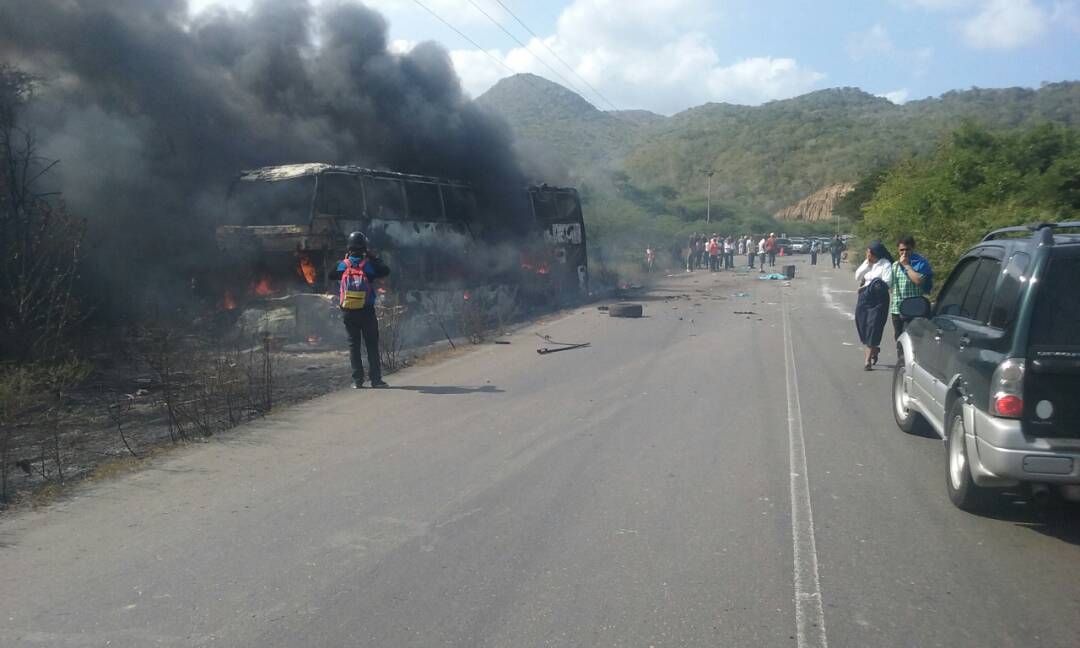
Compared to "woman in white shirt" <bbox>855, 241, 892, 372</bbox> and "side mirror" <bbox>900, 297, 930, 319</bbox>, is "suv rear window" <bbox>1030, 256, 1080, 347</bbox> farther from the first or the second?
"woman in white shirt" <bbox>855, 241, 892, 372</bbox>

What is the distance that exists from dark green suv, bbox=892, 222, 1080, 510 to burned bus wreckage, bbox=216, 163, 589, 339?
7421 mm

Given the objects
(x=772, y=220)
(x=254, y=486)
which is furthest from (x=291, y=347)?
(x=772, y=220)

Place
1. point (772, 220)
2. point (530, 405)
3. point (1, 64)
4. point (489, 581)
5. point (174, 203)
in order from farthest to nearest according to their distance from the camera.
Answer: point (772, 220) < point (174, 203) < point (1, 64) < point (530, 405) < point (489, 581)

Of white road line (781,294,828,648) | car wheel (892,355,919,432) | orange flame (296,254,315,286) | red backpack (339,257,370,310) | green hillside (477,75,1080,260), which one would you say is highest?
green hillside (477,75,1080,260)

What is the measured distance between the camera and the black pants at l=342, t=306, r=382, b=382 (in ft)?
31.4

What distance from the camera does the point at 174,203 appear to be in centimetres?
1541

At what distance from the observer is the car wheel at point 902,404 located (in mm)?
7538

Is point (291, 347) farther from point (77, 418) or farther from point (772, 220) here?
point (772, 220)

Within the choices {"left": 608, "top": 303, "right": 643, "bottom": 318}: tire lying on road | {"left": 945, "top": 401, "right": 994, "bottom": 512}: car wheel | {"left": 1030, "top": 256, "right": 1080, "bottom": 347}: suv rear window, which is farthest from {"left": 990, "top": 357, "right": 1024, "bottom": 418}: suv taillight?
{"left": 608, "top": 303, "right": 643, "bottom": 318}: tire lying on road

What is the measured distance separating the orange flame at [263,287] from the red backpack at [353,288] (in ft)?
13.8

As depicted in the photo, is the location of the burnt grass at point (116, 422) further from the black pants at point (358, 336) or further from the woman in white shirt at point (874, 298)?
the woman in white shirt at point (874, 298)

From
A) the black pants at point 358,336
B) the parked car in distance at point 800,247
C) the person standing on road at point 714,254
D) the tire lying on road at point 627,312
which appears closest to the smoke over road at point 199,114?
the tire lying on road at point 627,312

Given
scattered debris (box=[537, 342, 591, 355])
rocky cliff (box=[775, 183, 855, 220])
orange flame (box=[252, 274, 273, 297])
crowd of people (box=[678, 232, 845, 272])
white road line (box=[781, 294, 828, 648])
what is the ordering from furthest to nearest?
rocky cliff (box=[775, 183, 855, 220]) → crowd of people (box=[678, 232, 845, 272]) → orange flame (box=[252, 274, 273, 297]) → scattered debris (box=[537, 342, 591, 355]) → white road line (box=[781, 294, 828, 648])

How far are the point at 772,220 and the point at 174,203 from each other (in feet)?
233
